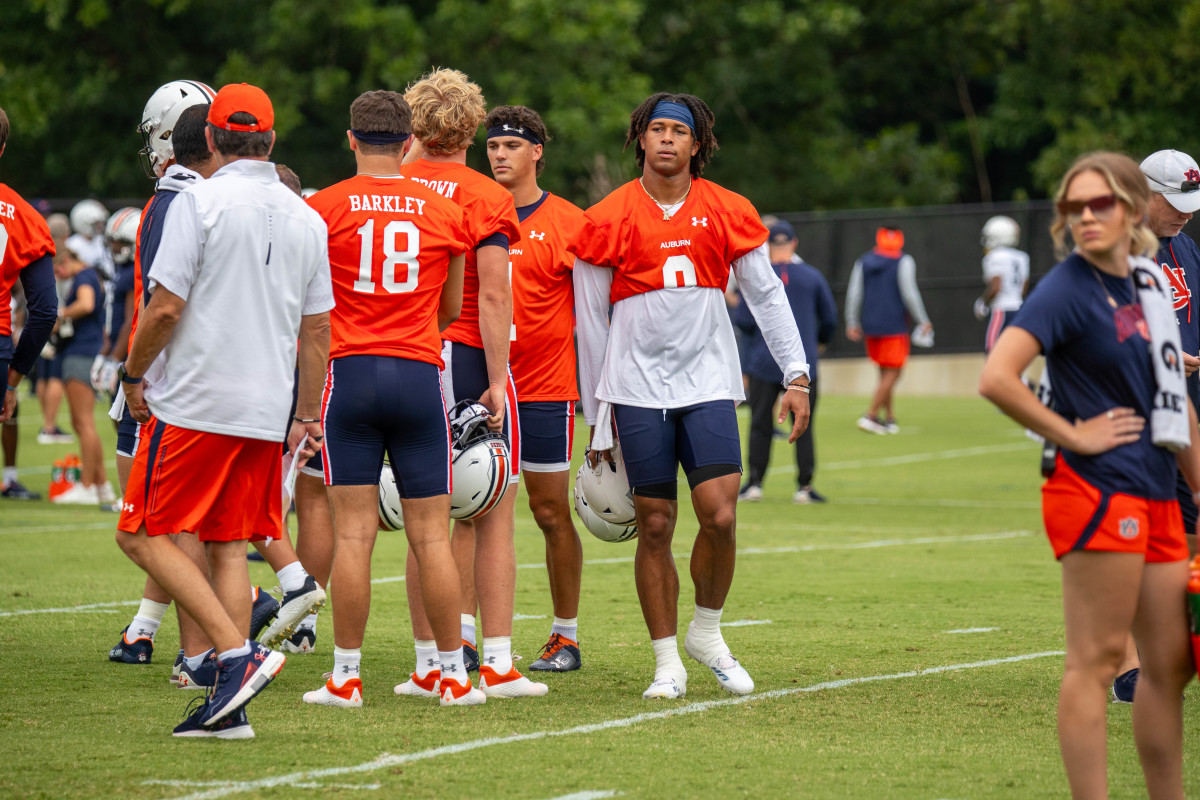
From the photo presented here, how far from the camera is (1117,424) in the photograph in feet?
13.6

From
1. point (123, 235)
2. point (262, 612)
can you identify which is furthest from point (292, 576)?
point (123, 235)

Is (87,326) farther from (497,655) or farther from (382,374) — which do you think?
(382,374)

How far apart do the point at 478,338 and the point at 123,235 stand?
5908 mm

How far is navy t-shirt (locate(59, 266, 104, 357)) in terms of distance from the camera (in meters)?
13.7

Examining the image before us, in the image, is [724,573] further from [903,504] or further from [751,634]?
[903,504]

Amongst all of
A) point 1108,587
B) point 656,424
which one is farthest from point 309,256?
point 1108,587

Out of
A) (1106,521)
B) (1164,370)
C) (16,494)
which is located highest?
(1164,370)

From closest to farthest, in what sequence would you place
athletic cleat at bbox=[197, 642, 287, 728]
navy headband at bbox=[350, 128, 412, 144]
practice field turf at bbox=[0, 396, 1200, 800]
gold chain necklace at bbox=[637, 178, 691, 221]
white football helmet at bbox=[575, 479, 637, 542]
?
1. practice field turf at bbox=[0, 396, 1200, 800]
2. athletic cleat at bbox=[197, 642, 287, 728]
3. navy headband at bbox=[350, 128, 412, 144]
4. gold chain necklace at bbox=[637, 178, 691, 221]
5. white football helmet at bbox=[575, 479, 637, 542]

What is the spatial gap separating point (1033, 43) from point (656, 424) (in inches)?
1184

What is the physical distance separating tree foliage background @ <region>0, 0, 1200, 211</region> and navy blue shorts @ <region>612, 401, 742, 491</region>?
79.3 feet

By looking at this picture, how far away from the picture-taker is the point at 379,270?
5.84 meters

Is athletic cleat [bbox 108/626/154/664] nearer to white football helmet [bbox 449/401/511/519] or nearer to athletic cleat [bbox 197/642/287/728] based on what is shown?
white football helmet [bbox 449/401/511/519]

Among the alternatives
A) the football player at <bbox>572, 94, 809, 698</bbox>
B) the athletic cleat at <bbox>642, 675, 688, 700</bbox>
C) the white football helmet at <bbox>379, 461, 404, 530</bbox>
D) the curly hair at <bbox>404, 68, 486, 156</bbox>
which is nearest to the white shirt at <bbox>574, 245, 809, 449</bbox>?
the football player at <bbox>572, 94, 809, 698</bbox>

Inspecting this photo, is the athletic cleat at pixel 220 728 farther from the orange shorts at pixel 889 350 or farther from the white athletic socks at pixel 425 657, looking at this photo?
the orange shorts at pixel 889 350
